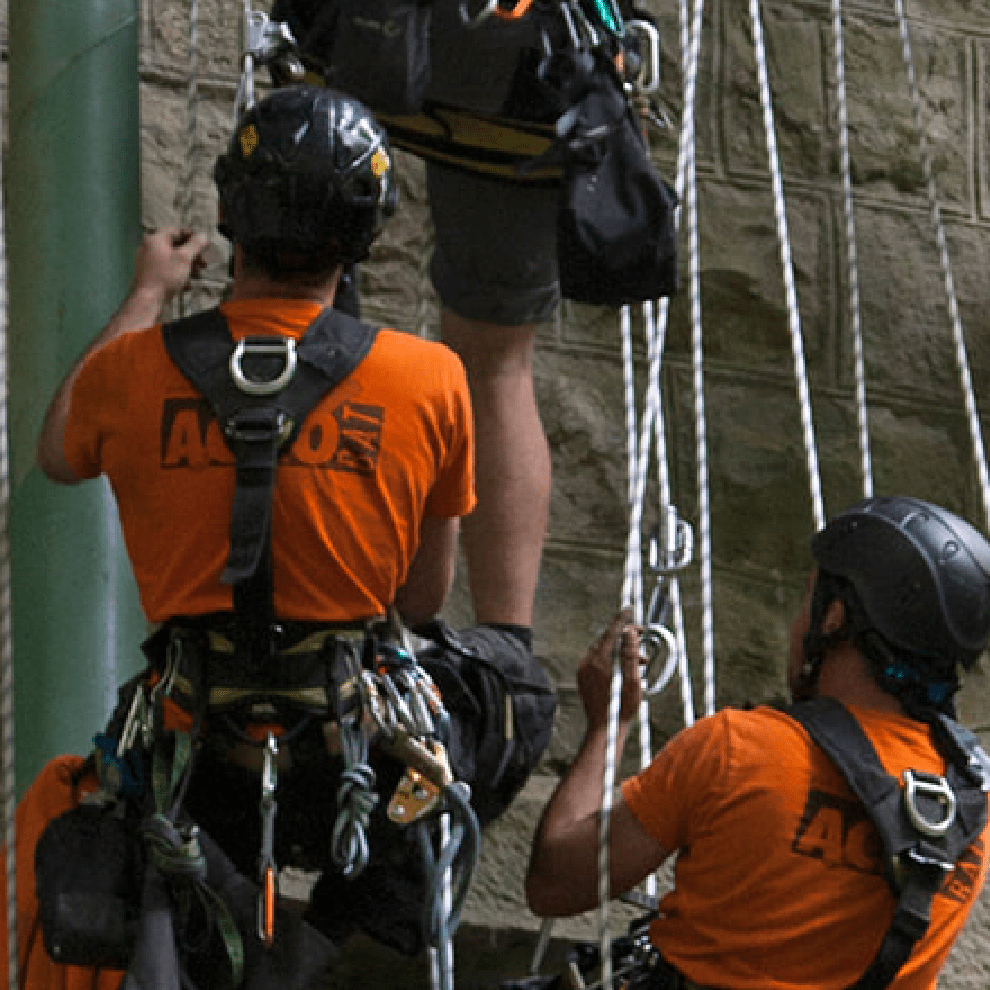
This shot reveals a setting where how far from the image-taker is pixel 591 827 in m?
3.58

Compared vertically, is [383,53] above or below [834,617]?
above

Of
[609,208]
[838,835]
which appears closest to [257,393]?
[609,208]

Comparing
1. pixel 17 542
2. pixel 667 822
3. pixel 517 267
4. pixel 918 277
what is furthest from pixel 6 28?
pixel 667 822

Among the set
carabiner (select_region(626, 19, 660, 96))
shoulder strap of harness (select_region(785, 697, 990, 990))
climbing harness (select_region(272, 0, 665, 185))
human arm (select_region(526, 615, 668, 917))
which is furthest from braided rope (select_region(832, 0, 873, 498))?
shoulder strap of harness (select_region(785, 697, 990, 990))

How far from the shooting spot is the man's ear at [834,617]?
12.1ft

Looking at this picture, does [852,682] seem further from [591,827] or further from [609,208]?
[609,208]

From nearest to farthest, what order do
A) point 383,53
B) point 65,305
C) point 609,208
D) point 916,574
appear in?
point 916,574, point 383,53, point 609,208, point 65,305

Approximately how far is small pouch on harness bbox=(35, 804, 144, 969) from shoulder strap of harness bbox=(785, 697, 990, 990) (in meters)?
0.83

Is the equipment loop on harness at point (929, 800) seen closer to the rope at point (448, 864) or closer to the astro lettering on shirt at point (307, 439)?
the rope at point (448, 864)

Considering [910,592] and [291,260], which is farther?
[910,592]

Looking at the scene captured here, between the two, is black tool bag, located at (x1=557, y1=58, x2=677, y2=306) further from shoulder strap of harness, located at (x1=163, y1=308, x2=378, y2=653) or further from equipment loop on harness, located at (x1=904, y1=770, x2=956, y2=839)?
equipment loop on harness, located at (x1=904, y1=770, x2=956, y2=839)

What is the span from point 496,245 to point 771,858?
1077 millimetres

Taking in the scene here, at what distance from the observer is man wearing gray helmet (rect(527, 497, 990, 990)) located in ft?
11.3

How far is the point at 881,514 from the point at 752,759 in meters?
0.47
